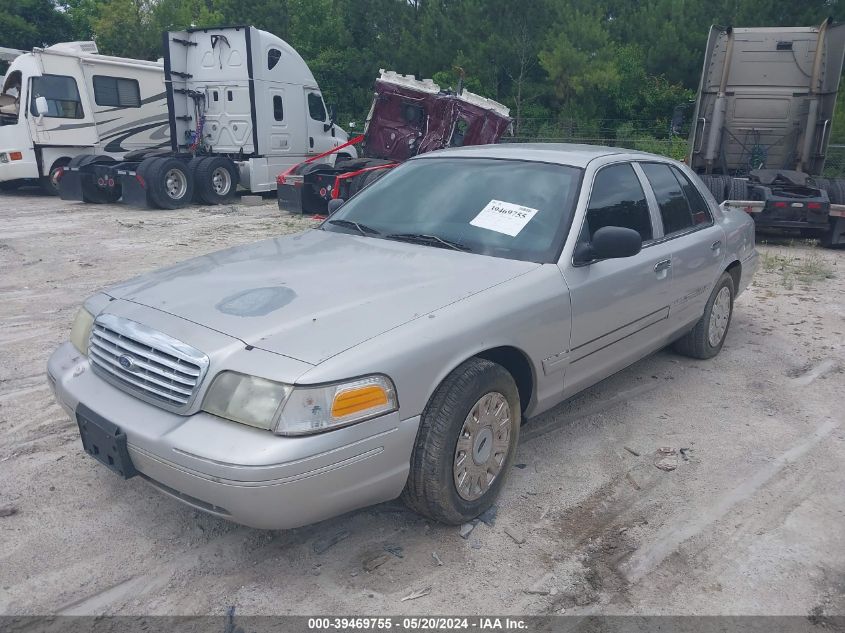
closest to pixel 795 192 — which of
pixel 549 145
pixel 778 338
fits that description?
pixel 778 338

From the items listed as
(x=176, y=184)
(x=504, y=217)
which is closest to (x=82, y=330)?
(x=504, y=217)

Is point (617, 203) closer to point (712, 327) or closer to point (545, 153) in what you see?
point (545, 153)

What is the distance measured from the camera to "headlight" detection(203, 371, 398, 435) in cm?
242

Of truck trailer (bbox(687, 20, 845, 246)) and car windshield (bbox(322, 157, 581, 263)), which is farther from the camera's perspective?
truck trailer (bbox(687, 20, 845, 246))

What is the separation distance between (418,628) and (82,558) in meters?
1.43

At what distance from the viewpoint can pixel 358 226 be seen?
402cm

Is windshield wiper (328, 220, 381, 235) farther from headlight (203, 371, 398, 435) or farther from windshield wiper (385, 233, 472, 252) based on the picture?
headlight (203, 371, 398, 435)

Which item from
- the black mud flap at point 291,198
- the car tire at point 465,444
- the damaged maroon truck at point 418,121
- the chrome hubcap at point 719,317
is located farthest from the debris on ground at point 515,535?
the damaged maroon truck at point 418,121

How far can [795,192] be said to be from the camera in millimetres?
10367

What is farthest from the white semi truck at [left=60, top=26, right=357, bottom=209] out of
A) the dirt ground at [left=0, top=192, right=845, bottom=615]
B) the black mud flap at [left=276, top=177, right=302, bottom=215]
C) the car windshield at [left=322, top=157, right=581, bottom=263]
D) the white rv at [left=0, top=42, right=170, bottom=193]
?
the car windshield at [left=322, top=157, right=581, bottom=263]

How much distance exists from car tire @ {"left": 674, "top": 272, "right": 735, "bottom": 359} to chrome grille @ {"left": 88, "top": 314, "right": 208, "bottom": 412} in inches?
148

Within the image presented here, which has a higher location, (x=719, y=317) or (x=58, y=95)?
(x=58, y=95)

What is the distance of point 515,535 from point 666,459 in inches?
47.6

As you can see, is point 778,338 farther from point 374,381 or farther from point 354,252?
point 374,381
